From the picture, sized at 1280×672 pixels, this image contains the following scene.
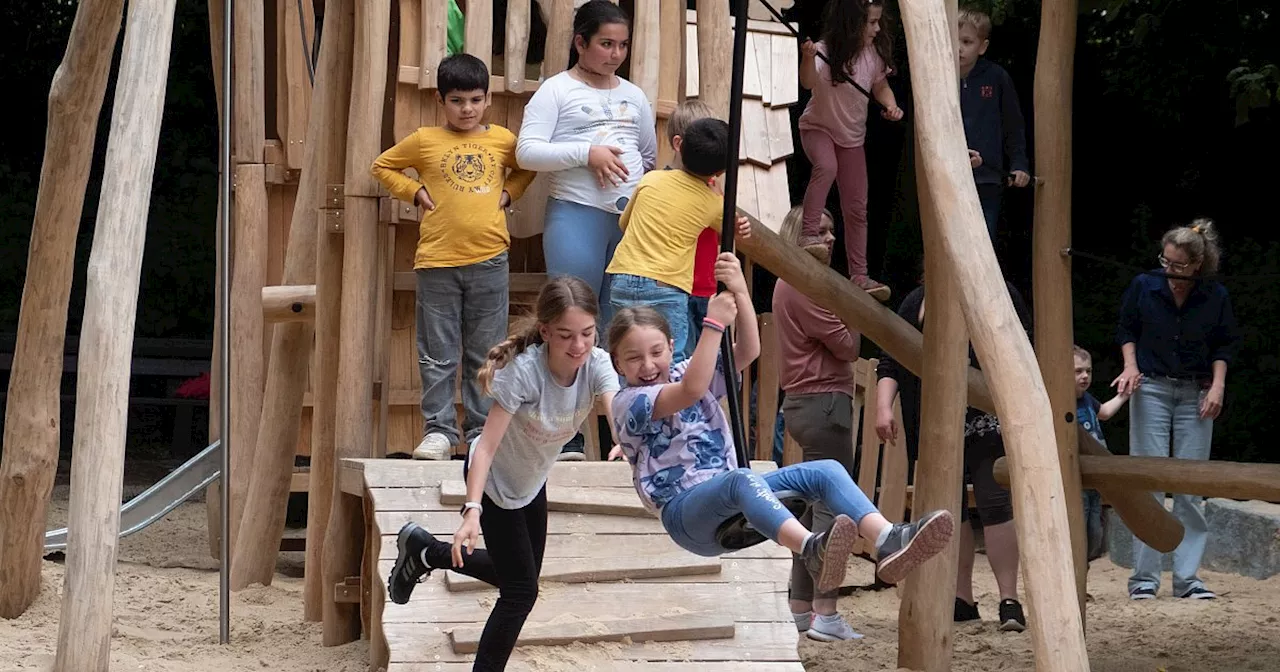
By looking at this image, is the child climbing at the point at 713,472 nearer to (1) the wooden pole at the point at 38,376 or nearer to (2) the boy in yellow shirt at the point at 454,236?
(2) the boy in yellow shirt at the point at 454,236

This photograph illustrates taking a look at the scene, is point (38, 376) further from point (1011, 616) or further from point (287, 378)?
point (1011, 616)

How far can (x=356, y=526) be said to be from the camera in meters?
7.00

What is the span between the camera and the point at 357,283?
6867mm

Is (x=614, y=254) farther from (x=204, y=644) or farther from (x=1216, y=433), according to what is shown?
(x=1216, y=433)

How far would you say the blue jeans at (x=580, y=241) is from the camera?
22.1 ft

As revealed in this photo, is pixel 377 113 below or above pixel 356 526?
above

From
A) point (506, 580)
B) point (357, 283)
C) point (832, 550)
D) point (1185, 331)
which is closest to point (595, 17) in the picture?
point (357, 283)

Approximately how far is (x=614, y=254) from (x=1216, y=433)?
5.93 metres

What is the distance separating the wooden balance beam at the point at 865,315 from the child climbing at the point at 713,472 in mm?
1632

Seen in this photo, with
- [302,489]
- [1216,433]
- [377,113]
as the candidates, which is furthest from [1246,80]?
[302,489]

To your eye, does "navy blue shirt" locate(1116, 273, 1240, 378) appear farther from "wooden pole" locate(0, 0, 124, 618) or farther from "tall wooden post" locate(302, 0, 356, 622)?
"wooden pole" locate(0, 0, 124, 618)

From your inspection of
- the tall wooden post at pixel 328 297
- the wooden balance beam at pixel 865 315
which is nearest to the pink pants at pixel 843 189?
the wooden balance beam at pixel 865 315

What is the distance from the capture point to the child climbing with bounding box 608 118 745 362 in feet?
20.3

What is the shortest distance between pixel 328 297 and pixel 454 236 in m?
0.68
